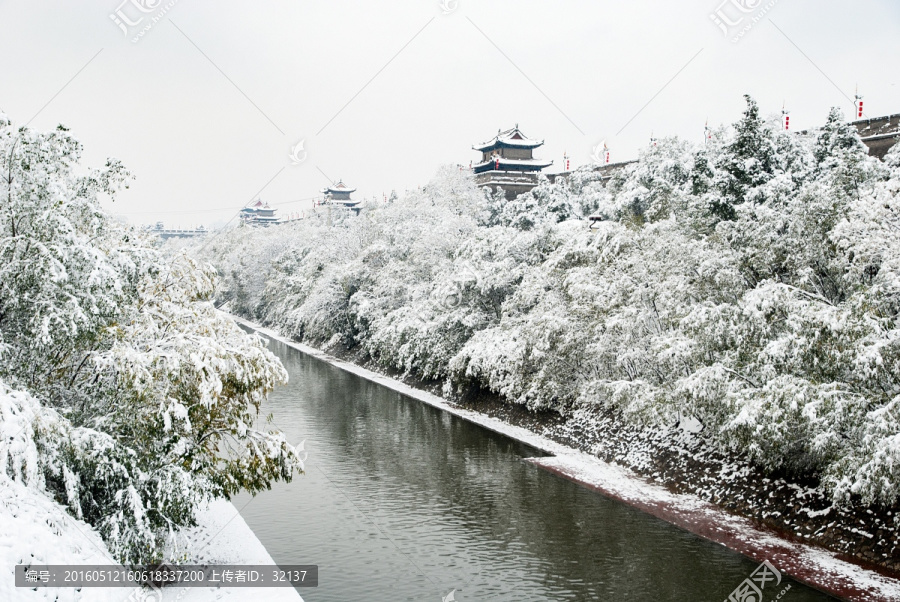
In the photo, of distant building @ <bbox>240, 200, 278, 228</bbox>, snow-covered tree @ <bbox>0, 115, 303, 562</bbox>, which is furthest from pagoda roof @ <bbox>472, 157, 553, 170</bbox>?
distant building @ <bbox>240, 200, 278, 228</bbox>

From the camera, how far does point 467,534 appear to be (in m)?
14.5

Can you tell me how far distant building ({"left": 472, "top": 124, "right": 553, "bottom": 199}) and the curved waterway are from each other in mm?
37064

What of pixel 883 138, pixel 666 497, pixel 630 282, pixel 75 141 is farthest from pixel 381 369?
pixel 75 141

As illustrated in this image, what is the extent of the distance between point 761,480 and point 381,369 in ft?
83.2

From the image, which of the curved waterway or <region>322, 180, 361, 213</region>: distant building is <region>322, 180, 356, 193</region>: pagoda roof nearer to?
<region>322, 180, 361, 213</region>: distant building

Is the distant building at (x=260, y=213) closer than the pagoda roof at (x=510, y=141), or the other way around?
the pagoda roof at (x=510, y=141)

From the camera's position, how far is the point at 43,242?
9.86 m

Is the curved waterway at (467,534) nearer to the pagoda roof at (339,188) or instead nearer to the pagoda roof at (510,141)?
the pagoda roof at (510,141)

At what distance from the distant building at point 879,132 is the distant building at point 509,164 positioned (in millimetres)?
28299

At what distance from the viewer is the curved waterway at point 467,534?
465 inches

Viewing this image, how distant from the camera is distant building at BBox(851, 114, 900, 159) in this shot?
97.6 ft

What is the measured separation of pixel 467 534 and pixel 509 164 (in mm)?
46376

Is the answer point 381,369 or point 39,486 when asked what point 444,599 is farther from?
point 381,369

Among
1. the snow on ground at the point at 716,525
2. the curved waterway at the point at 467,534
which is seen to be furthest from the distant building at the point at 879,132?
the curved waterway at the point at 467,534
